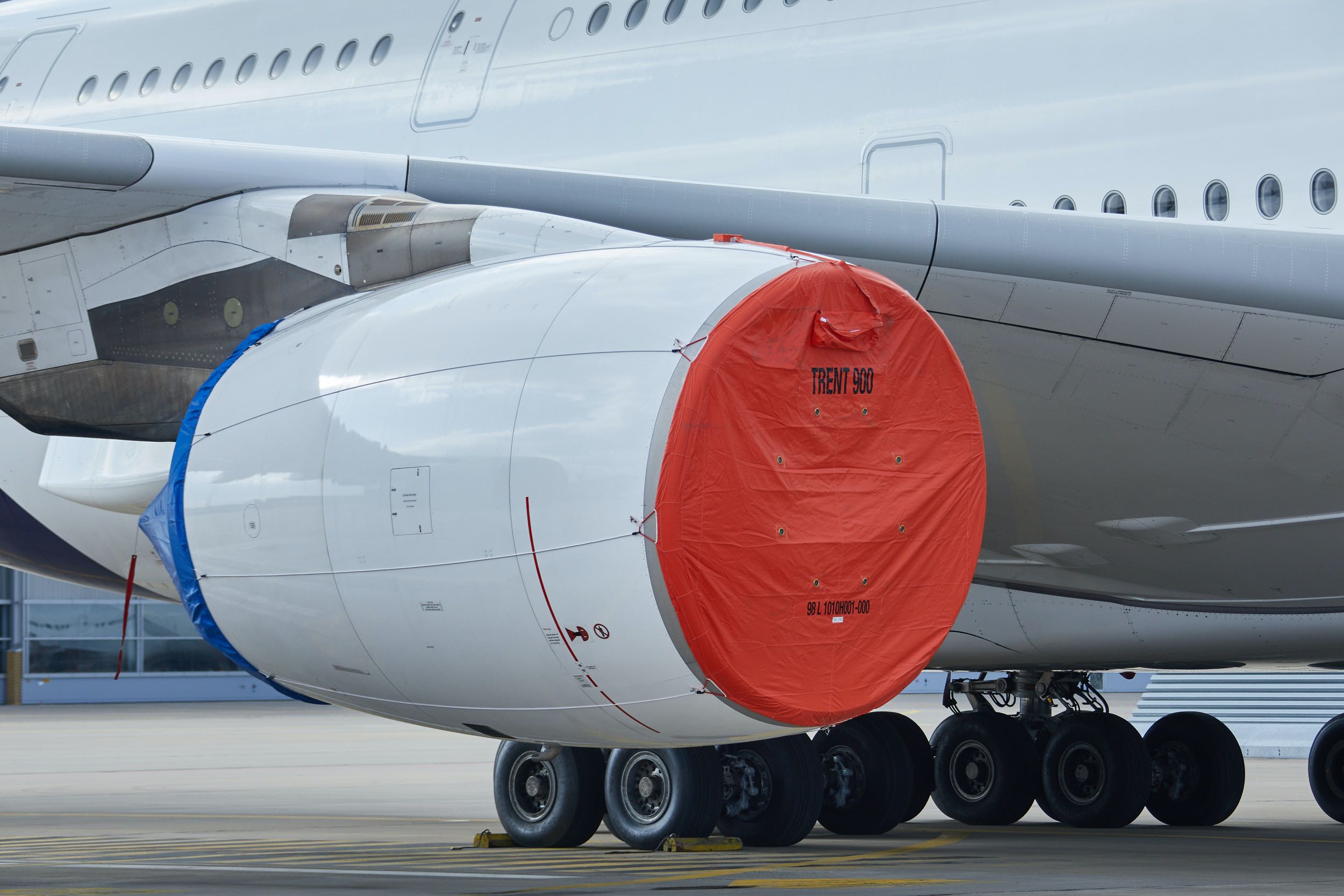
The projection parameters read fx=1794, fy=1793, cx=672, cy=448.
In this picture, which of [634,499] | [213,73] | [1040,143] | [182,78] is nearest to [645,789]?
[1040,143]

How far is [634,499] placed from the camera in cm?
493

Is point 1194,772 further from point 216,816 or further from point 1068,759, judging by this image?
point 216,816

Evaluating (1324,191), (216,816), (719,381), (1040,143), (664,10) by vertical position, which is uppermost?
(664,10)

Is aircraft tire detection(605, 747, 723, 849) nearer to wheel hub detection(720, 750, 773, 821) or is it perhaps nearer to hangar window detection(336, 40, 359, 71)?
wheel hub detection(720, 750, 773, 821)

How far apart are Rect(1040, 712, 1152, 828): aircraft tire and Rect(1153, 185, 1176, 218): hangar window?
470cm

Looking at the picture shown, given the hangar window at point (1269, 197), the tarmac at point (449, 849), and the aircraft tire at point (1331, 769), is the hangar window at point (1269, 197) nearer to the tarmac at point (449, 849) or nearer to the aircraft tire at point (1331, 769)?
the tarmac at point (449, 849)

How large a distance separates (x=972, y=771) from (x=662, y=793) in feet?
11.1

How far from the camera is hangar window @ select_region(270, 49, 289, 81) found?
38.7 feet

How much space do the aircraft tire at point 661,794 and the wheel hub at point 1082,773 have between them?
3.21 meters

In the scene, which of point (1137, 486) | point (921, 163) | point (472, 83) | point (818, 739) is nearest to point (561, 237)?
point (921, 163)

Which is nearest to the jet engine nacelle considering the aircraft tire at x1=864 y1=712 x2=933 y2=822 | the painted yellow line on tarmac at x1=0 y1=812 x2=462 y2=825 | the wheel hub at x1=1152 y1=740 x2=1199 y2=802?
the aircraft tire at x1=864 y1=712 x2=933 y2=822

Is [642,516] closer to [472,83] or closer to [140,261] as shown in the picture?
[140,261]

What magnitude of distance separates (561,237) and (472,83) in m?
4.61

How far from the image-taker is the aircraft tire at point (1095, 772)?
11.5 m
